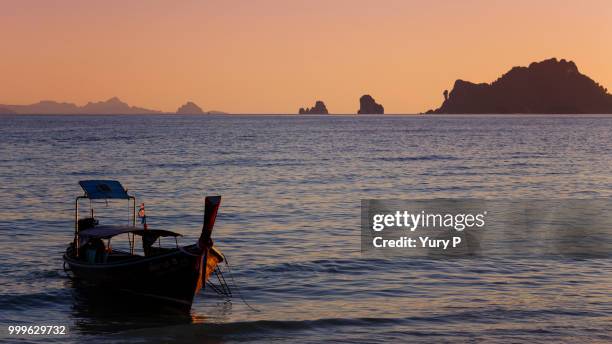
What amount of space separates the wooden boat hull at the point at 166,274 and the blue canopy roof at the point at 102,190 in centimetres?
414

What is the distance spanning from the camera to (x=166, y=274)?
85.7ft

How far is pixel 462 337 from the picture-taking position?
23.1m

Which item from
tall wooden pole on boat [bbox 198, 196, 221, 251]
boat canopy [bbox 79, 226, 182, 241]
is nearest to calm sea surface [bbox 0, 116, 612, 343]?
boat canopy [bbox 79, 226, 182, 241]

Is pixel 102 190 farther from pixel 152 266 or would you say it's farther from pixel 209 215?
pixel 209 215

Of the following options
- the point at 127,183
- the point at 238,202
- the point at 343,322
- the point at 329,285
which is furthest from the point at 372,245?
the point at 127,183

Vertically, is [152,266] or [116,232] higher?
[116,232]

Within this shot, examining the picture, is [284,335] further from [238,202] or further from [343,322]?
[238,202]

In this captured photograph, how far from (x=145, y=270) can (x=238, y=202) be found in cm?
2737

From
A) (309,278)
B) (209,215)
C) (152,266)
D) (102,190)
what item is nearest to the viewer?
(209,215)

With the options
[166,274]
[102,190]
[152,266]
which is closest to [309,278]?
[166,274]

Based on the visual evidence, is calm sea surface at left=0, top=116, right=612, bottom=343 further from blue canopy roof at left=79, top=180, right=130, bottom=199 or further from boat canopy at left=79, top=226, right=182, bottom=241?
blue canopy roof at left=79, top=180, right=130, bottom=199

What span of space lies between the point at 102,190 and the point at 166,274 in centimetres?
712

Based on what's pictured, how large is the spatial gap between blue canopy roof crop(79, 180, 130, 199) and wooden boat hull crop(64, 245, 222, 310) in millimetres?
4141

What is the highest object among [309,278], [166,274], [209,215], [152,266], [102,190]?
[102,190]
